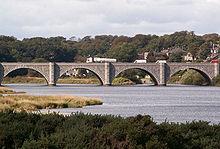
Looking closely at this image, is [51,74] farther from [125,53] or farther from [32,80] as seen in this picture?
[125,53]

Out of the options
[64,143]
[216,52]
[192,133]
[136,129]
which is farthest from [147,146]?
[216,52]

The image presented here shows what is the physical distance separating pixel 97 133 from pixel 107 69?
11037 centimetres

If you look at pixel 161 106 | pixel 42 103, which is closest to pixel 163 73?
pixel 161 106

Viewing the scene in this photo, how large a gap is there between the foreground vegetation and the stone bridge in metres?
106

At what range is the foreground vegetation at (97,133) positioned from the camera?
15090 mm

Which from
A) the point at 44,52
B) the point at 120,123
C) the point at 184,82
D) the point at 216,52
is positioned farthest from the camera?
the point at 216,52

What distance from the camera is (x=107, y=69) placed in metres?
126

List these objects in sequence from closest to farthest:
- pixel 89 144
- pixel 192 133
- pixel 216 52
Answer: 1. pixel 89 144
2. pixel 192 133
3. pixel 216 52

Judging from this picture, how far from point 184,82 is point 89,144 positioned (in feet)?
441

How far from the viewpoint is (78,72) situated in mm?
198500

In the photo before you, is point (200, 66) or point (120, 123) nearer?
point (120, 123)

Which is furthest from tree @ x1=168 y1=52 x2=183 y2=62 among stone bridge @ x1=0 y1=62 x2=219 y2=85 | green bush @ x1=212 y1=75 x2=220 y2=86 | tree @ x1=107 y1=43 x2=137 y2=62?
green bush @ x1=212 y1=75 x2=220 y2=86

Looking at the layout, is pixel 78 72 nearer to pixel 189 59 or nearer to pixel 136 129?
pixel 189 59

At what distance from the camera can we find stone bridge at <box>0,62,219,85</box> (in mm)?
124644
